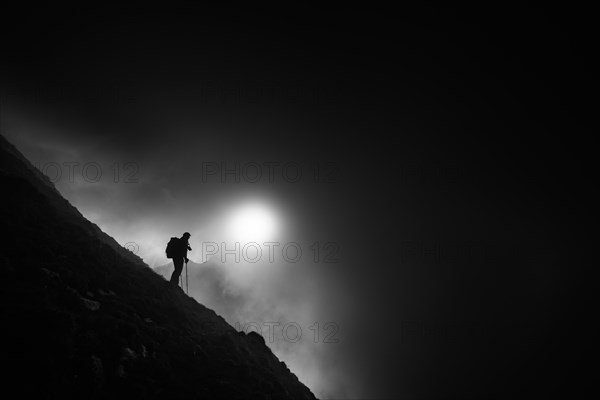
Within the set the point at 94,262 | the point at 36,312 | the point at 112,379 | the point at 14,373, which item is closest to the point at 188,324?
the point at 94,262

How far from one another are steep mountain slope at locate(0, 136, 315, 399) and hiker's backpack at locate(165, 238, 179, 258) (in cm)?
210

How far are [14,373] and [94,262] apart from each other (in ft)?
31.4

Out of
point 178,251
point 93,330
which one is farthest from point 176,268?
point 93,330

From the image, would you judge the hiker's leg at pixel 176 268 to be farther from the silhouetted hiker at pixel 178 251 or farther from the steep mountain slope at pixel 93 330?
the steep mountain slope at pixel 93 330

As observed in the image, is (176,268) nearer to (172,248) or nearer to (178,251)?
(178,251)

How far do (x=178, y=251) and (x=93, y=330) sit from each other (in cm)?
1097

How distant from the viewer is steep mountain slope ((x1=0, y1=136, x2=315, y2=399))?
10.2 m

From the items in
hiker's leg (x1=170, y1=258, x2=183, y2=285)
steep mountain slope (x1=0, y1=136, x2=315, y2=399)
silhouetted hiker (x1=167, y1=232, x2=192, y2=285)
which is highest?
silhouetted hiker (x1=167, y1=232, x2=192, y2=285)

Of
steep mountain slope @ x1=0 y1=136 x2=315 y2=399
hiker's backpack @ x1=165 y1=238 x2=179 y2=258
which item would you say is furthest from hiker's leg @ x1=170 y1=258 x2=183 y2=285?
steep mountain slope @ x1=0 y1=136 x2=315 y2=399

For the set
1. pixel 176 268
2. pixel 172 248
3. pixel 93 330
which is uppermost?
pixel 172 248

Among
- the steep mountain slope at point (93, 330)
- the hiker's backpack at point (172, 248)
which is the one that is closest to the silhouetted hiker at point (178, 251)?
the hiker's backpack at point (172, 248)

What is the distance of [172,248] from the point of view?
76.6 ft

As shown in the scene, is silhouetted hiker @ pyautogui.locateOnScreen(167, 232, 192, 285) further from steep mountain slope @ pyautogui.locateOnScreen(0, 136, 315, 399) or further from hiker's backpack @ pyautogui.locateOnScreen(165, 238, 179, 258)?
steep mountain slope @ pyautogui.locateOnScreen(0, 136, 315, 399)

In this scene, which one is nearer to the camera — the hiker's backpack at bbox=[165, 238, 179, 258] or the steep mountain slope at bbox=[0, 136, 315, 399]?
the steep mountain slope at bbox=[0, 136, 315, 399]
